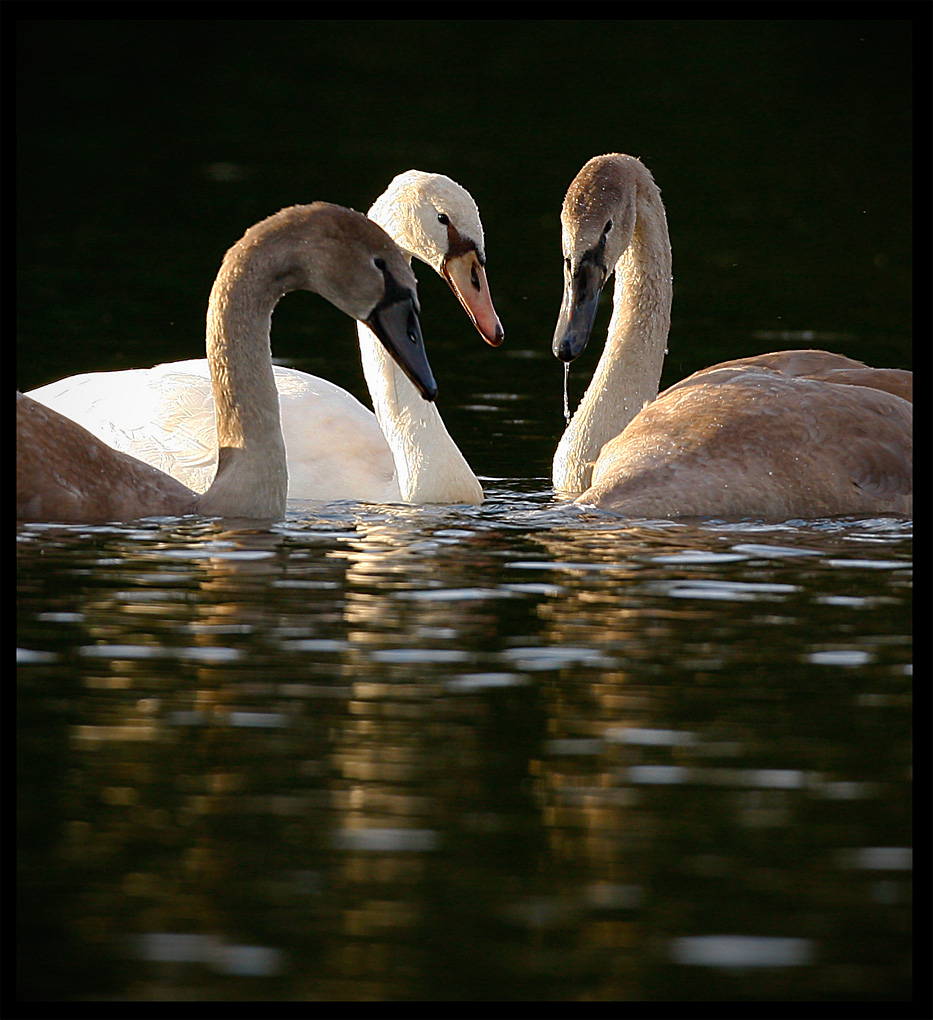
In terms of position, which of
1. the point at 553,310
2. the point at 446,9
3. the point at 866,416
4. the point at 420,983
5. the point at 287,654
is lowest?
the point at 420,983

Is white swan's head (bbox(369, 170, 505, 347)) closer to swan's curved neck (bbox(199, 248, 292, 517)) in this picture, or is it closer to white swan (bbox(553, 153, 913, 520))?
white swan (bbox(553, 153, 913, 520))

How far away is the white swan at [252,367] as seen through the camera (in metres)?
10.1

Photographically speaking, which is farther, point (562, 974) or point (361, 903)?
point (361, 903)

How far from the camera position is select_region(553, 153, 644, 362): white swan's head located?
11.7m

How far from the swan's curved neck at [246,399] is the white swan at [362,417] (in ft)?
2.77

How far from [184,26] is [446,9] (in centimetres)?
560

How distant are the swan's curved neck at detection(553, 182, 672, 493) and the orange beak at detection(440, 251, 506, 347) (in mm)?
839

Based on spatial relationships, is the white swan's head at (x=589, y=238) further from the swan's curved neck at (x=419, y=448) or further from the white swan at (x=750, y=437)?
the swan's curved neck at (x=419, y=448)

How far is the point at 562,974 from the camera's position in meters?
5.22

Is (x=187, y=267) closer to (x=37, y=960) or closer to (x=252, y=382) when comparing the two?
(x=252, y=382)

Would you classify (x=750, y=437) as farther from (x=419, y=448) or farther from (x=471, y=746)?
(x=471, y=746)

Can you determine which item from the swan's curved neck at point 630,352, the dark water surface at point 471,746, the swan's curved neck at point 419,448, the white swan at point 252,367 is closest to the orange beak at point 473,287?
the swan's curved neck at point 419,448

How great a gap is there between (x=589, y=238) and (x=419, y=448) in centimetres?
142

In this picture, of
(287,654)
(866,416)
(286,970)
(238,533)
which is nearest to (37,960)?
(286,970)
